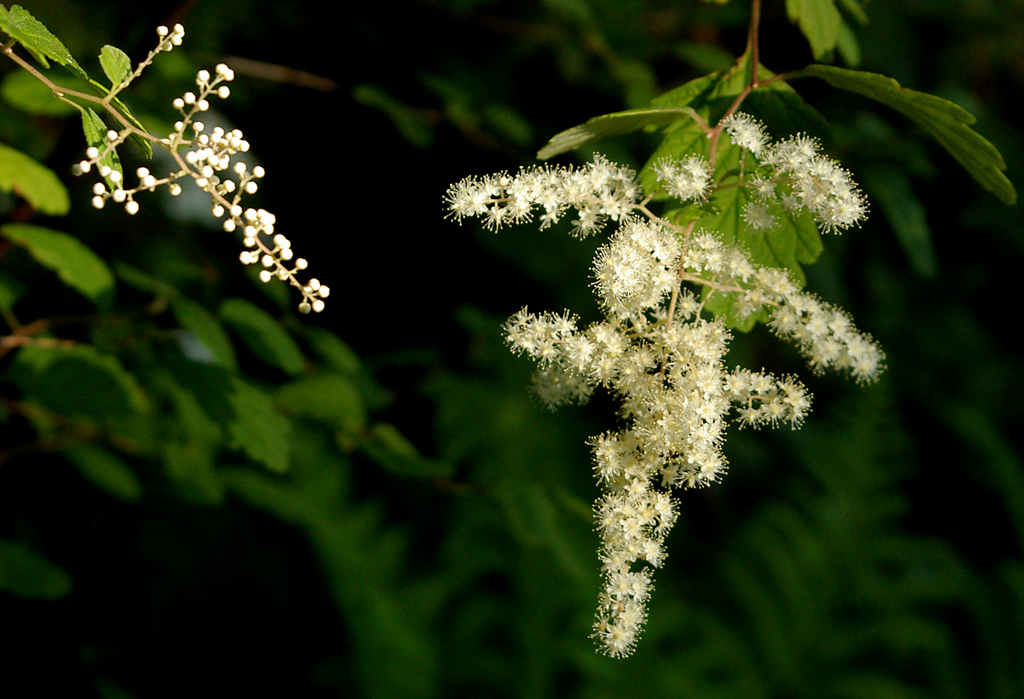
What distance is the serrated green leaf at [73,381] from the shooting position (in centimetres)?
128

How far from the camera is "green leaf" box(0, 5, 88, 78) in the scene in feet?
1.97

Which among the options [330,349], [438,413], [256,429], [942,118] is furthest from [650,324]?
[438,413]

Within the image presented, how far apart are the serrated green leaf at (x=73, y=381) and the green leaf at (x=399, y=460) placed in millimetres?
452

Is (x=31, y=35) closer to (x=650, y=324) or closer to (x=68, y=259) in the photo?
(x=650, y=324)

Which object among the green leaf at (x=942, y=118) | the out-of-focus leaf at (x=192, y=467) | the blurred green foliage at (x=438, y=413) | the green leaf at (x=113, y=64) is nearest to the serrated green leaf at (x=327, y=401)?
the blurred green foliage at (x=438, y=413)

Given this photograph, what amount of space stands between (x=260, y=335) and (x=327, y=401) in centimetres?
21

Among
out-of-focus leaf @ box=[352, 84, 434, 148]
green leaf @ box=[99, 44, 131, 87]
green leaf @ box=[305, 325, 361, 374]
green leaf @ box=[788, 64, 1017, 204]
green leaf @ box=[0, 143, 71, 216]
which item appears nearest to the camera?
green leaf @ box=[99, 44, 131, 87]

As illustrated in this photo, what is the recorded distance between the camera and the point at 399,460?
1428 mm

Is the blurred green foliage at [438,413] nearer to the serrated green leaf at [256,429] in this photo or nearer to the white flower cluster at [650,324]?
the serrated green leaf at [256,429]

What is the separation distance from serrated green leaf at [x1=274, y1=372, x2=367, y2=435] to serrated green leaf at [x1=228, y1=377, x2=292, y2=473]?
18 centimetres

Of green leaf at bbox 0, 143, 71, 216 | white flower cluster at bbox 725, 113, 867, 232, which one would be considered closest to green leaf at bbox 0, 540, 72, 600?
green leaf at bbox 0, 143, 71, 216

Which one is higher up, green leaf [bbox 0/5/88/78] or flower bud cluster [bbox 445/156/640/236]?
flower bud cluster [bbox 445/156/640/236]

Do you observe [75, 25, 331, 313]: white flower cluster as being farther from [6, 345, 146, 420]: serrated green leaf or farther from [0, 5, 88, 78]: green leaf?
[6, 345, 146, 420]: serrated green leaf

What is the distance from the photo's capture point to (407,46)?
2375 mm
